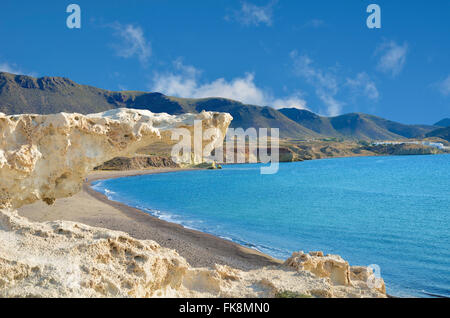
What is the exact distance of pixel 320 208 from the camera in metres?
36.3

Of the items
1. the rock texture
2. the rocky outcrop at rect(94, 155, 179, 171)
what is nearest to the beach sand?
the rock texture

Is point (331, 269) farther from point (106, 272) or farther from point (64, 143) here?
point (64, 143)

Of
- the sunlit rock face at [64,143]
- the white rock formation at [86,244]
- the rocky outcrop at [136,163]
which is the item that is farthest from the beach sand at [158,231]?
the rocky outcrop at [136,163]

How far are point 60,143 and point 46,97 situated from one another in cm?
18800

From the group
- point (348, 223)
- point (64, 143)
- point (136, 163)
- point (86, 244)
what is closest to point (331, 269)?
point (86, 244)

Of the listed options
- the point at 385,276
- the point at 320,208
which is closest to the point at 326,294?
the point at 385,276

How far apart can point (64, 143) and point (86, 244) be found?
283cm

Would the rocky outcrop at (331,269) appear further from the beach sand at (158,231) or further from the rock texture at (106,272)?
the beach sand at (158,231)

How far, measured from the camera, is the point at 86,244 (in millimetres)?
6562

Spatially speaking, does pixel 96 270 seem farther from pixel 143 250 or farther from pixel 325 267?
pixel 325 267

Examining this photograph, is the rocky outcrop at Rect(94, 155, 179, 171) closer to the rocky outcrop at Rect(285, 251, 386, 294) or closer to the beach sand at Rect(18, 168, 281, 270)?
the beach sand at Rect(18, 168, 281, 270)

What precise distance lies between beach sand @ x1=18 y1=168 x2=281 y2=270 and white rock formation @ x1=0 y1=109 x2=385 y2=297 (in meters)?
8.62

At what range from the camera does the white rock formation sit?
5.68 metres

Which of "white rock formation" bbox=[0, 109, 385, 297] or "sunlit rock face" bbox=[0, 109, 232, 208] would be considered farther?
"sunlit rock face" bbox=[0, 109, 232, 208]
